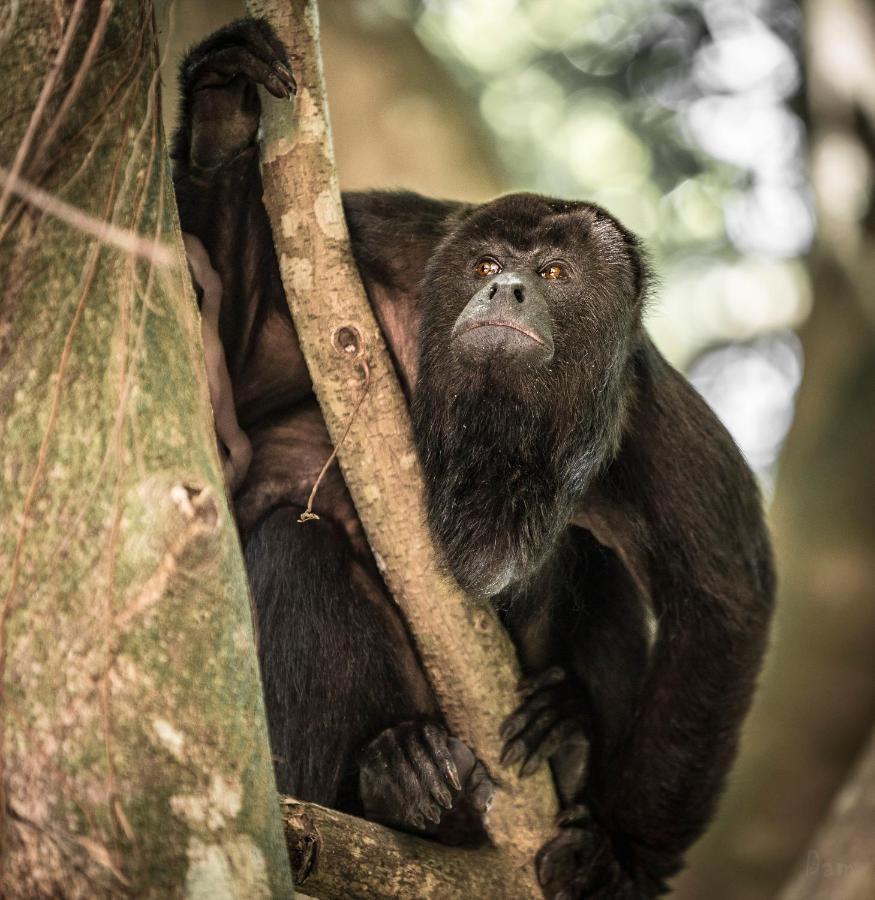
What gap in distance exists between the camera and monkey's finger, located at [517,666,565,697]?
3.04 m

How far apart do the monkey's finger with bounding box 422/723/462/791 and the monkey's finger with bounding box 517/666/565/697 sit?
29 cm

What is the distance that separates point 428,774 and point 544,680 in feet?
1.65

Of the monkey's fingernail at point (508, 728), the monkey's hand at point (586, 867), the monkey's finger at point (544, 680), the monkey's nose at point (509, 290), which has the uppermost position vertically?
the monkey's nose at point (509, 290)

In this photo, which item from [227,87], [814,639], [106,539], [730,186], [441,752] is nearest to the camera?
[106,539]

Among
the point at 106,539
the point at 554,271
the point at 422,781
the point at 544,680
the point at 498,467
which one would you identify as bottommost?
the point at 544,680

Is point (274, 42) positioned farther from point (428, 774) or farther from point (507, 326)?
point (428, 774)

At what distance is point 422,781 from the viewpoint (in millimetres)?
2760

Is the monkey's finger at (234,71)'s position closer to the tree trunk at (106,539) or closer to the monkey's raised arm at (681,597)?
the tree trunk at (106,539)

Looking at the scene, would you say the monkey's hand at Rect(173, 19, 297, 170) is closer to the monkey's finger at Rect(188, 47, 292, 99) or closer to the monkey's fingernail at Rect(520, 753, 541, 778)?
the monkey's finger at Rect(188, 47, 292, 99)

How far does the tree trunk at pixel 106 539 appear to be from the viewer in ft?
4.78

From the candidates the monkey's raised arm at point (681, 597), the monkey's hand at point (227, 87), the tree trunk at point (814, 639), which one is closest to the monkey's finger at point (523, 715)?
the monkey's raised arm at point (681, 597)

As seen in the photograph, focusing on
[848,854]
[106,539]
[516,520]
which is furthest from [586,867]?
[106,539]

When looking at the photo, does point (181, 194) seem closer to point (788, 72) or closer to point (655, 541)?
point (655, 541)

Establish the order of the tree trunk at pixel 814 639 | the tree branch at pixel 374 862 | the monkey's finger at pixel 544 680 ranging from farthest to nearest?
1. the tree trunk at pixel 814 639
2. the monkey's finger at pixel 544 680
3. the tree branch at pixel 374 862
